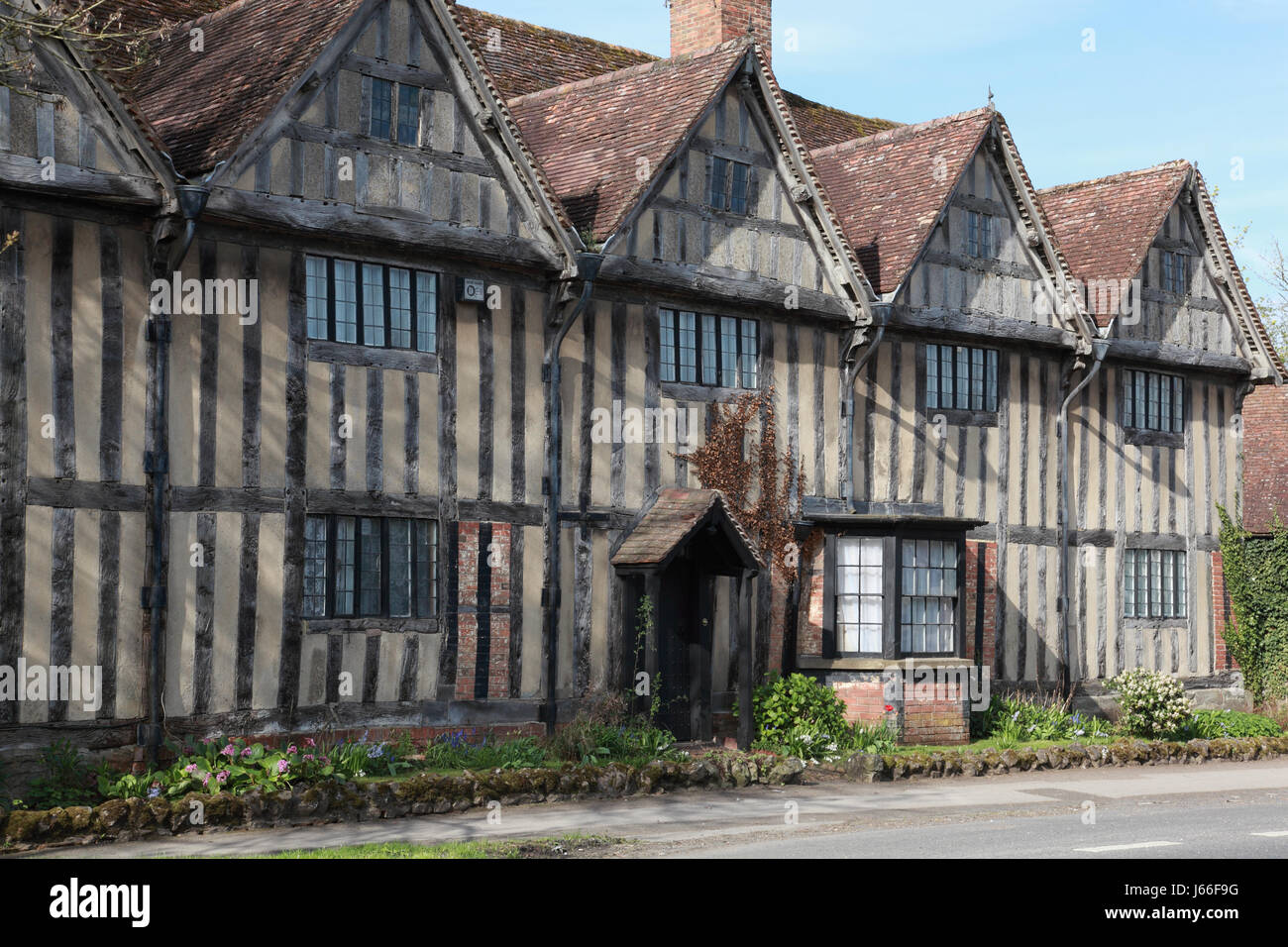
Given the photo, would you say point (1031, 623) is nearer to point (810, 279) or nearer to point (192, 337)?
point (810, 279)

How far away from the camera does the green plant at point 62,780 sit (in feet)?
47.2

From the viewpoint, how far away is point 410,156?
1748 cm

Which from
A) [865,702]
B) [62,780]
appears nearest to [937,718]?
[865,702]

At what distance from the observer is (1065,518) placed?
24.5m

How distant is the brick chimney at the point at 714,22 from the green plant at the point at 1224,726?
13.0 metres

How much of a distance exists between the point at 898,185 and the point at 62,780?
48.6 feet

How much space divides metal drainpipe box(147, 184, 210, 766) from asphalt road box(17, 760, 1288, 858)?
243cm

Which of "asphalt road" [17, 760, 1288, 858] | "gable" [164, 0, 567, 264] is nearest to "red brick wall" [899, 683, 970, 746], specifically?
"asphalt road" [17, 760, 1288, 858]

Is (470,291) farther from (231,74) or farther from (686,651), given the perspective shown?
(686,651)

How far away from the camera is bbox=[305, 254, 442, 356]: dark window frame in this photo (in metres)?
17.1

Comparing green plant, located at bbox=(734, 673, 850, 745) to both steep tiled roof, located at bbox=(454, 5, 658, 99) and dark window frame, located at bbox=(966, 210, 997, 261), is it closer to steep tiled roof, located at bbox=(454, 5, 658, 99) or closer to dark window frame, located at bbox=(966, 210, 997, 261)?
dark window frame, located at bbox=(966, 210, 997, 261)

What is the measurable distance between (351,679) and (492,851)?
526cm

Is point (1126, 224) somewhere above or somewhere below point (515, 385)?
above

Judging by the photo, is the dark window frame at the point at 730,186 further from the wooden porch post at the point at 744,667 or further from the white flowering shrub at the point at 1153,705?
the white flowering shrub at the point at 1153,705
